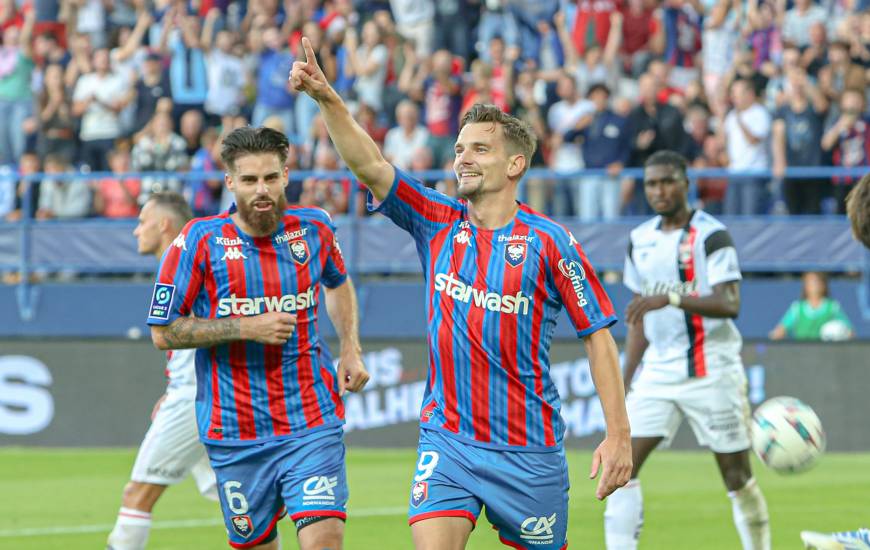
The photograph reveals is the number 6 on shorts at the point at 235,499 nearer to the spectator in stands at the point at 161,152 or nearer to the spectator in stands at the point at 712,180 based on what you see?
the spectator in stands at the point at 712,180

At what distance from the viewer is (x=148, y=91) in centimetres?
1934

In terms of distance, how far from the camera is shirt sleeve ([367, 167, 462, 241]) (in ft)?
20.1

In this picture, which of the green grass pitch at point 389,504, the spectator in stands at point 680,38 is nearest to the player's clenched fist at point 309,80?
the green grass pitch at point 389,504

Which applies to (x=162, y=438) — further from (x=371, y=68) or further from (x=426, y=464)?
(x=371, y=68)

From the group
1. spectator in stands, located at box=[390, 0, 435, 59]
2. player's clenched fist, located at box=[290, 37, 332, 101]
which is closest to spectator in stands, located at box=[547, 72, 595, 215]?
spectator in stands, located at box=[390, 0, 435, 59]

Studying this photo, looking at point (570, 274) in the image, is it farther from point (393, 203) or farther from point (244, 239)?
point (244, 239)

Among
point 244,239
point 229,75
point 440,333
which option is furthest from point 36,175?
point 440,333

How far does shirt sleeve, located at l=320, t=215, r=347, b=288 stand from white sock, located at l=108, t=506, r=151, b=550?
1753 millimetres

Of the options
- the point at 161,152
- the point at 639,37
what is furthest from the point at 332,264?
the point at 639,37

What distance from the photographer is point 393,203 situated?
242 inches

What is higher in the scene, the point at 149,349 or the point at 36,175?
the point at 36,175

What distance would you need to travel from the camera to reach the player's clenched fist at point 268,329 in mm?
6672

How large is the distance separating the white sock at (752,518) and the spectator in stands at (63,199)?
1145cm

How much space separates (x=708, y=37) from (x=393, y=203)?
13.5 metres
